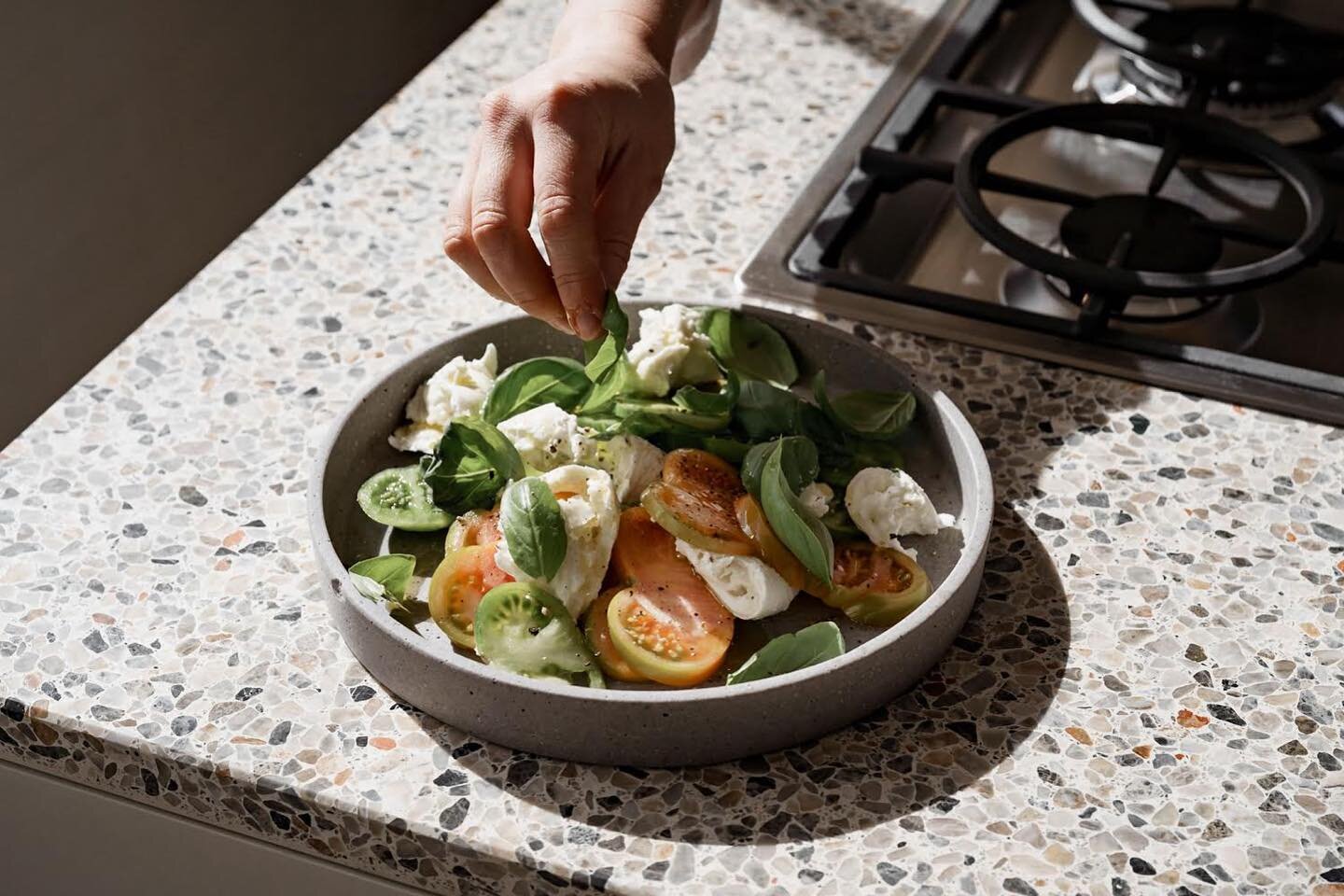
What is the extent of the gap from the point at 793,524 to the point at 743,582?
5 cm

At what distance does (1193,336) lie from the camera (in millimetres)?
1139

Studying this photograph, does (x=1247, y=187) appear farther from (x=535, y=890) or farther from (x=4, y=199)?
(x=4, y=199)

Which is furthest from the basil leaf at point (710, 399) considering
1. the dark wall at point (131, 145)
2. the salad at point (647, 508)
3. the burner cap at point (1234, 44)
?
the dark wall at point (131, 145)

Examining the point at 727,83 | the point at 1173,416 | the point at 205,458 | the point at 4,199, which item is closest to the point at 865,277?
the point at 1173,416

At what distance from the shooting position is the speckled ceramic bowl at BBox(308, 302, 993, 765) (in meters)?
0.69

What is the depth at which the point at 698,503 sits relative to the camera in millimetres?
794

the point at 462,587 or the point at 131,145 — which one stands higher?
the point at 462,587

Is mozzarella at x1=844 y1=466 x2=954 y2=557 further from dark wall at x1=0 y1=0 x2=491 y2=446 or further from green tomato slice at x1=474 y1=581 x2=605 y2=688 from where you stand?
dark wall at x1=0 y1=0 x2=491 y2=446

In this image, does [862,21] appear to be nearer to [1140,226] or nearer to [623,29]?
[1140,226]

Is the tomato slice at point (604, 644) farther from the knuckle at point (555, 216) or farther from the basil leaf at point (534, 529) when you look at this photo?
the knuckle at point (555, 216)

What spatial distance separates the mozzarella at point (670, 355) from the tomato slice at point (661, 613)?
0.10 meters

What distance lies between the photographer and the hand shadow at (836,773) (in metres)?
0.69

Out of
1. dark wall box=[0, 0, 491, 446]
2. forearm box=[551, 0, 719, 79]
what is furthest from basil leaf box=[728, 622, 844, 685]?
dark wall box=[0, 0, 491, 446]

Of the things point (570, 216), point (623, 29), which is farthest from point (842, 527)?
point (623, 29)
